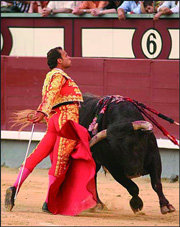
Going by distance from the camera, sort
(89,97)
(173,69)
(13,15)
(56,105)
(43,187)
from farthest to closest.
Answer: (13,15) → (173,69) → (43,187) → (89,97) → (56,105)

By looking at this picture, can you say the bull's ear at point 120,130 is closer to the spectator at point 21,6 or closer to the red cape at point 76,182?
the red cape at point 76,182

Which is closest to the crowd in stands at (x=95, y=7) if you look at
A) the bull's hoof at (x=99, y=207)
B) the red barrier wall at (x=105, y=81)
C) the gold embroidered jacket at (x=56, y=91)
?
the red barrier wall at (x=105, y=81)

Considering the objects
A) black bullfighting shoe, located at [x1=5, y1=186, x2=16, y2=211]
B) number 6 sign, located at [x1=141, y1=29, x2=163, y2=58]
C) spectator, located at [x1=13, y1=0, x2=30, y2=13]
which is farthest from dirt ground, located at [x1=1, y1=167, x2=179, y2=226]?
spectator, located at [x1=13, y1=0, x2=30, y2=13]

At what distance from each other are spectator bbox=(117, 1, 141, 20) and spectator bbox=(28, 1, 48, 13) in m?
1.19

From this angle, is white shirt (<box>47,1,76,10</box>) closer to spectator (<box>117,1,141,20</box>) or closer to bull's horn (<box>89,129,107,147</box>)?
spectator (<box>117,1,141,20</box>)

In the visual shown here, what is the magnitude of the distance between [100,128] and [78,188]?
1.90 ft

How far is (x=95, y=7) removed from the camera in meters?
9.81

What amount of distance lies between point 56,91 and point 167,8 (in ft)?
9.80

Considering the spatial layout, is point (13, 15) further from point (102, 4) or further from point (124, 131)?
point (124, 131)

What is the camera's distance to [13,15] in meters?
10.4

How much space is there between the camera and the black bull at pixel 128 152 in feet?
21.6

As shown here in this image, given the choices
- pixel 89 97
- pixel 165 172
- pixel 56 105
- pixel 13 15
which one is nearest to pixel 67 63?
pixel 56 105

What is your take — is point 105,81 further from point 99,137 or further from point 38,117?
point 38,117

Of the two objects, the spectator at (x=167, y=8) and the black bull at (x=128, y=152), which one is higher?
the spectator at (x=167, y=8)
